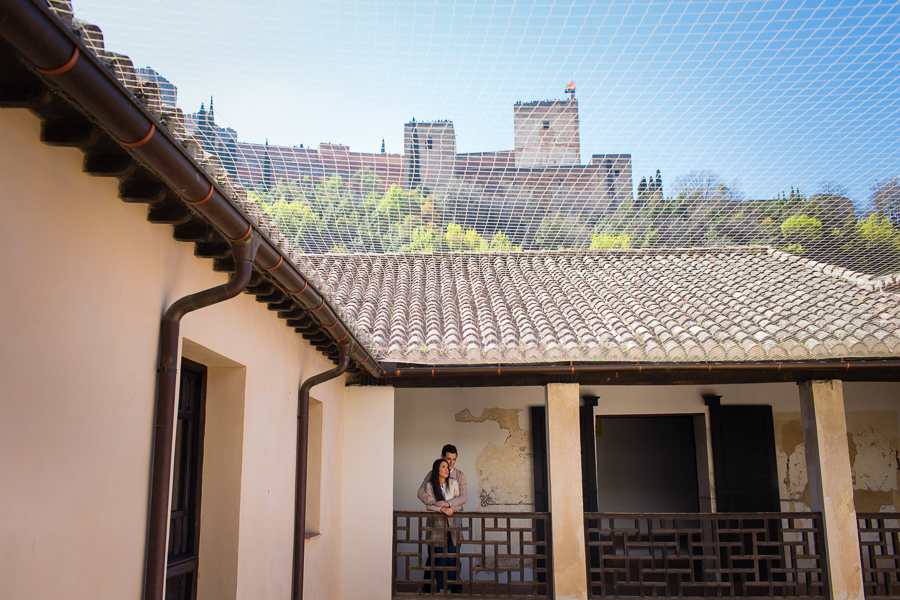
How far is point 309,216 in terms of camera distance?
23.1 ft

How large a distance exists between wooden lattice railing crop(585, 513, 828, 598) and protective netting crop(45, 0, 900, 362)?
1689mm

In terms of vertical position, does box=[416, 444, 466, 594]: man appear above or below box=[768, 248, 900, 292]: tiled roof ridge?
below

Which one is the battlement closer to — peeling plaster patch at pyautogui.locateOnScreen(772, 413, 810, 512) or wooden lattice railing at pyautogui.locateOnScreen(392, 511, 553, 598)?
wooden lattice railing at pyautogui.locateOnScreen(392, 511, 553, 598)

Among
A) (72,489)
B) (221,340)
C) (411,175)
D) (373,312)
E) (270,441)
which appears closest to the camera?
(72,489)

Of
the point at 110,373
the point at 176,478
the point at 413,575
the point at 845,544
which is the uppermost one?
the point at 110,373

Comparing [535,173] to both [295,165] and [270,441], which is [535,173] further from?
[270,441]

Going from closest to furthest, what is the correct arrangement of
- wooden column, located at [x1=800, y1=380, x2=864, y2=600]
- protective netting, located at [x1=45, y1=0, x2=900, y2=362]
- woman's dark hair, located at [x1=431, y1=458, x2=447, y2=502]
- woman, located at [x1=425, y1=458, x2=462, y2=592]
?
1. protective netting, located at [x1=45, y1=0, x2=900, y2=362]
2. wooden column, located at [x1=800, y1=380, x2=864, y2=600]
3. woman, located at [x1=425, y1=458, x2=462, y2=592]
4. woman's dark hair, located at [x1=431, y1=458, x2=447, y2=502]

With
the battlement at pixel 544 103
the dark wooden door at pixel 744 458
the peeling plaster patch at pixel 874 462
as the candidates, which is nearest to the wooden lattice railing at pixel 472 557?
the dark wooden door at pixel 744 458

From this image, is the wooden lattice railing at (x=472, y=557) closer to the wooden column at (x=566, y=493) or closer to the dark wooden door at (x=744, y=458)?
the wooden column at (x=566, y=493)

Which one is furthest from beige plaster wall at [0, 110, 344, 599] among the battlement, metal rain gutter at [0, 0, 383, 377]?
the battlement

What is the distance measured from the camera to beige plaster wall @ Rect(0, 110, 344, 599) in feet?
6.78

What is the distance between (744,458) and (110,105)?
8.41 m

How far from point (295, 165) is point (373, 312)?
2677mm

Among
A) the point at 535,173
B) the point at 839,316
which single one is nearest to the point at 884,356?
the point at 839,316
